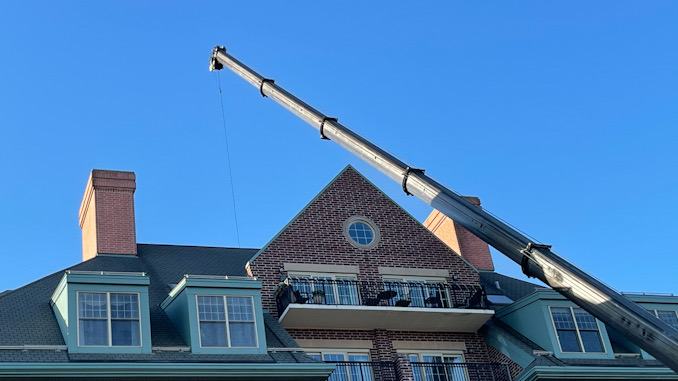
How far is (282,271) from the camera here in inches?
1235

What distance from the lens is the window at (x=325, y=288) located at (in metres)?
30.7

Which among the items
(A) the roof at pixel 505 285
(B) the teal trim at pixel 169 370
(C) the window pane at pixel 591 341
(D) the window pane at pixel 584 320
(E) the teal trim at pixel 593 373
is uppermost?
(A) the roof at pixel 505 285

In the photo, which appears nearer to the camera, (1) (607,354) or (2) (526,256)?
(2) (526,256)

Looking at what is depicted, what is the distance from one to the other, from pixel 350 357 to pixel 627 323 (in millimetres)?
9585

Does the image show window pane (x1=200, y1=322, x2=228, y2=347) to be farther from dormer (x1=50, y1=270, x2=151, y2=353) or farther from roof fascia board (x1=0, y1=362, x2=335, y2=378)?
dormer (x1=50, y1=270, x2=151, y2=353)

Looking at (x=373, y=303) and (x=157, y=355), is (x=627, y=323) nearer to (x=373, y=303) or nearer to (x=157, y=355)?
(x=373, y=303)

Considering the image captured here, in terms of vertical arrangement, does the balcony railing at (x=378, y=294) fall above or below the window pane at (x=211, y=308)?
above

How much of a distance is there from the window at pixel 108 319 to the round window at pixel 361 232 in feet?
26.6

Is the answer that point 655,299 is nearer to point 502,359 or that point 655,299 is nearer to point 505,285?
point 505,285

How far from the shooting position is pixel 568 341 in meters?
31.5

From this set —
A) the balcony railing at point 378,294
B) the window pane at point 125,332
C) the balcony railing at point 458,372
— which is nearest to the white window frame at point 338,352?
the balcony railing at point 378,294

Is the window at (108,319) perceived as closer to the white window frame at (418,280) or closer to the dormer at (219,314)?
the dormer at (219,314)

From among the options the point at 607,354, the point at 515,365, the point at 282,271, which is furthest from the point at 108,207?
the point at 607,354

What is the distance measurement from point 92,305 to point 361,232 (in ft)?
32.0
